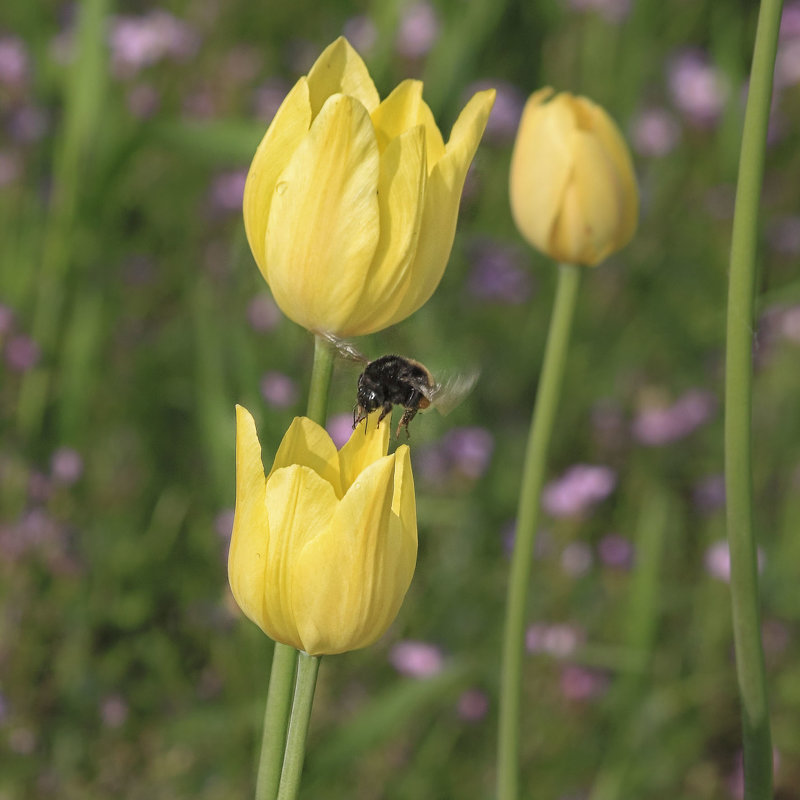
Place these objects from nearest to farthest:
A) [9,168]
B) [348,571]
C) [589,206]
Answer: [348,571], [589,206], [9,168]

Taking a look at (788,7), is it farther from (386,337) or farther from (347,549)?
(347,549)

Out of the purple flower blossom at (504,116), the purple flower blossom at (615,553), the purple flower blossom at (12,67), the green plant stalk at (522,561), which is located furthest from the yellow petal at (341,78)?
the purple flower blossom at (504,116)

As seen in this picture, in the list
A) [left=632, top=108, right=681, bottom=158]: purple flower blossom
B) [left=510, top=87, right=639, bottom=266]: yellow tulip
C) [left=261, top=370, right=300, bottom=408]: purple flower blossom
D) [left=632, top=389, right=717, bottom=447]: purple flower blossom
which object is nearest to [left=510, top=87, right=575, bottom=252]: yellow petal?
[left=510, top=87, right=639, bottom=266]: yellow tulip

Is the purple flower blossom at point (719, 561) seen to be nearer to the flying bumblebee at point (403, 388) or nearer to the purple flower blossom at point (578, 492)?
the purple flower blossom at point (578, 492)

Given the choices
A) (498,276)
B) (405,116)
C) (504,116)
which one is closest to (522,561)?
(405,116)

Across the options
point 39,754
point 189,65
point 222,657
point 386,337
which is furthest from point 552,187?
point 189,65

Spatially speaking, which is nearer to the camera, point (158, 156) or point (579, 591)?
point (579, 591)

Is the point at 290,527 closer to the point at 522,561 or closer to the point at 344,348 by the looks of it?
the point at 344,348

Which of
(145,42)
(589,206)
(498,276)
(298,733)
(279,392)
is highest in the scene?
(145,42)
